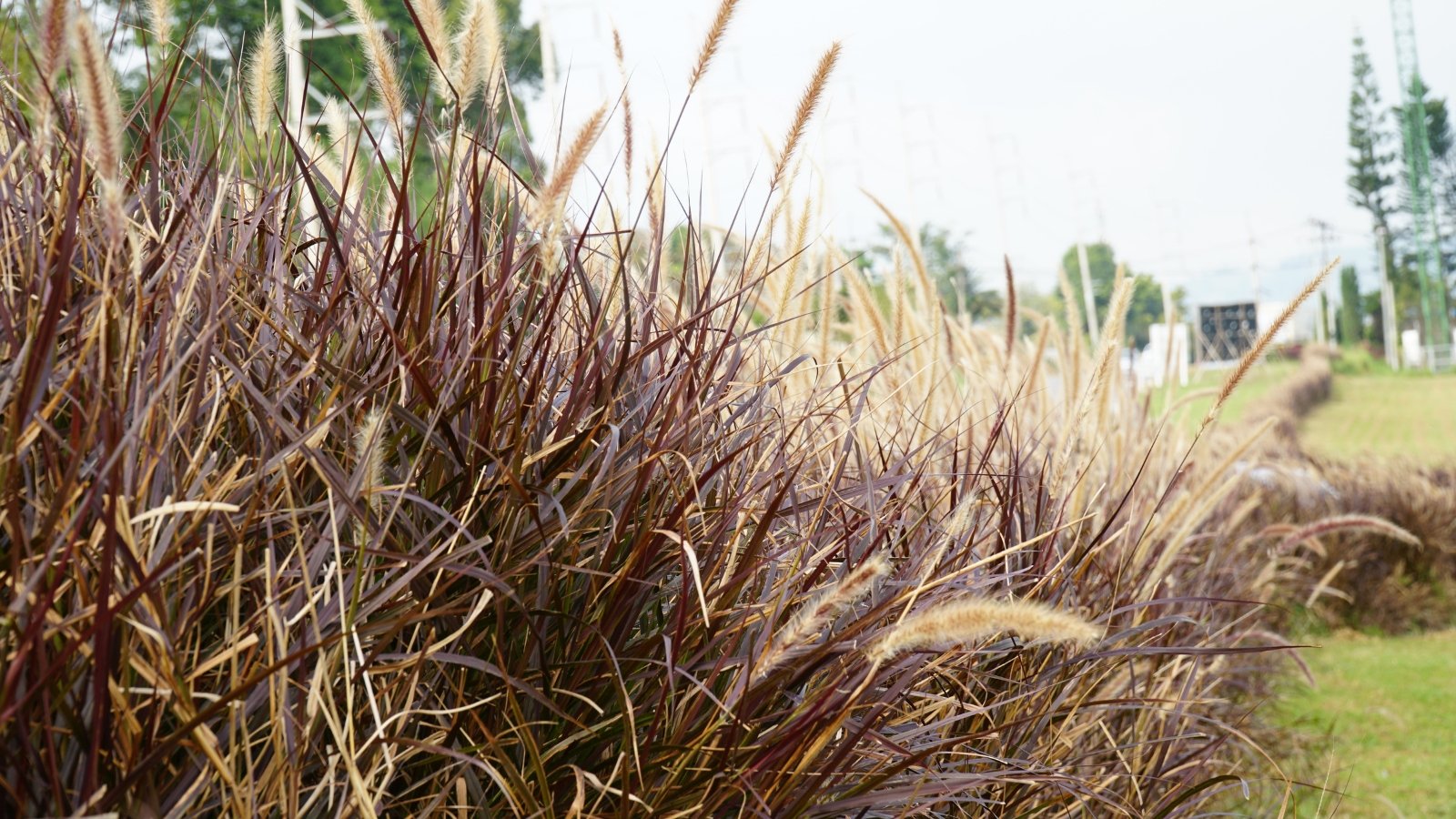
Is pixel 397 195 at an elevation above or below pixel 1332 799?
above

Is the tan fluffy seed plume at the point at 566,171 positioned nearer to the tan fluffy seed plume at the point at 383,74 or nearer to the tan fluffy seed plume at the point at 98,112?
the tan fluffy seed plume at the point at 383,74

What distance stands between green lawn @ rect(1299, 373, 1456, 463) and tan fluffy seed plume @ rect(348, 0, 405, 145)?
22273 millimetres

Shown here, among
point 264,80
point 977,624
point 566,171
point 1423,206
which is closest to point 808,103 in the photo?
point 566,171

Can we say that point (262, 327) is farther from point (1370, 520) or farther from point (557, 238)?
point (1370, 520)

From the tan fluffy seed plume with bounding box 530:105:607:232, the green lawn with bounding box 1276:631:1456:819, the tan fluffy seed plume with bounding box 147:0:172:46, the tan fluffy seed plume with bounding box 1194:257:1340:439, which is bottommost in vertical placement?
the green lawn with bounding box 1276:631:1456:819

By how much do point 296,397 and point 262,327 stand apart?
10cm

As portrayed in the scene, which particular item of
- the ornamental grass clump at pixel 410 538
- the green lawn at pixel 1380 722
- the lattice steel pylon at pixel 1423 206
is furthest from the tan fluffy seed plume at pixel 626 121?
the lattice steel pylon at pixel 1423 206

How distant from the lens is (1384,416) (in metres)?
34.7

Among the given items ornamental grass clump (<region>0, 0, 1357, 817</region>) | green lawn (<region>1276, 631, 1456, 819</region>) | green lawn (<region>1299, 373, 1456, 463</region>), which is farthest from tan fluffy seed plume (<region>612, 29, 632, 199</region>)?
green lawn (<region>1299, 373, 1456, 463</region>)

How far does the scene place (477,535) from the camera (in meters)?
1.10

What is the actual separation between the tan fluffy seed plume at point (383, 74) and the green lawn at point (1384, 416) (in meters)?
22.3

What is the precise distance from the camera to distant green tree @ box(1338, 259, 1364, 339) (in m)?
73.2

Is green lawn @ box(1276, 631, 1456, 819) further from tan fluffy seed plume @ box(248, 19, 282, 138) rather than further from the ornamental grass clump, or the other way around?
tan fluffy seed plume @ box(248, 19, 282, 138)

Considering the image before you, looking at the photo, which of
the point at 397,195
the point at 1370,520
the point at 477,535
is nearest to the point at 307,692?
the point at 477,535
